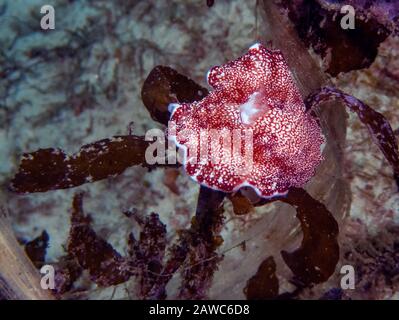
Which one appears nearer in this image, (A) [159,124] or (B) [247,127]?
(B) [247,127]

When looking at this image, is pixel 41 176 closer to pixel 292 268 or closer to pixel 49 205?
pixel 49 205
